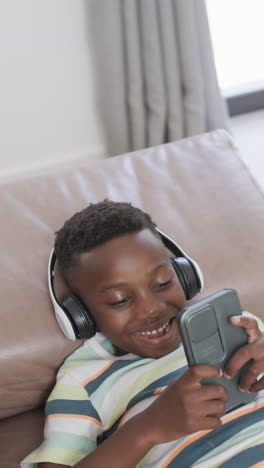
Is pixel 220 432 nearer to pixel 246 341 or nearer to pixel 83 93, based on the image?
pixel 246 341

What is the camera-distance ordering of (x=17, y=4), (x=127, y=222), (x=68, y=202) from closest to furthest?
(x=127, y=222) < (x=68, y=202) < (x=17, y=4)

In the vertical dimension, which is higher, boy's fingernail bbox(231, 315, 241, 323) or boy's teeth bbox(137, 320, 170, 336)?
boy's fingernail bbox(231, 315, 241, 323)

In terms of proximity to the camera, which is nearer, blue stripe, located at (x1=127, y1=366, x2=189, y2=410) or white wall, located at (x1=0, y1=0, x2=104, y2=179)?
blue stripe, located at (x1=127, y1=366, x2=189, y2=410)

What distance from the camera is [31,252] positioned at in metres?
1.52

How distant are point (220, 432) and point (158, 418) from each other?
0.13 metres

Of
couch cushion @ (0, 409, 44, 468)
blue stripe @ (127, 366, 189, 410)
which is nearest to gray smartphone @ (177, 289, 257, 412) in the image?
blue stripe @ (127, 366, 189, 410)

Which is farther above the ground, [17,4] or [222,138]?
[17,4]

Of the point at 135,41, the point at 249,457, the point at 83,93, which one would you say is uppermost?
the point at 135,41

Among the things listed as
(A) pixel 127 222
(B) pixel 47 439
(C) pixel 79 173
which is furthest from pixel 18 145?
(B) pixel 47 439

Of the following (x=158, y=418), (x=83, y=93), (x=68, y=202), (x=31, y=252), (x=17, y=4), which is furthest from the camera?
(x=83, y=93)

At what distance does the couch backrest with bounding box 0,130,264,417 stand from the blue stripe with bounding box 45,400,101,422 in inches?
6.1

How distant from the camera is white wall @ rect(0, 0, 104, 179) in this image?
2.27 meters

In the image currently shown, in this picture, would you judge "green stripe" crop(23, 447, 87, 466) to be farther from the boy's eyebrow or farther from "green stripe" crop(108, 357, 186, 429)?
the boy's eyebrow

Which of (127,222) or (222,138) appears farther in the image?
(222,138)
